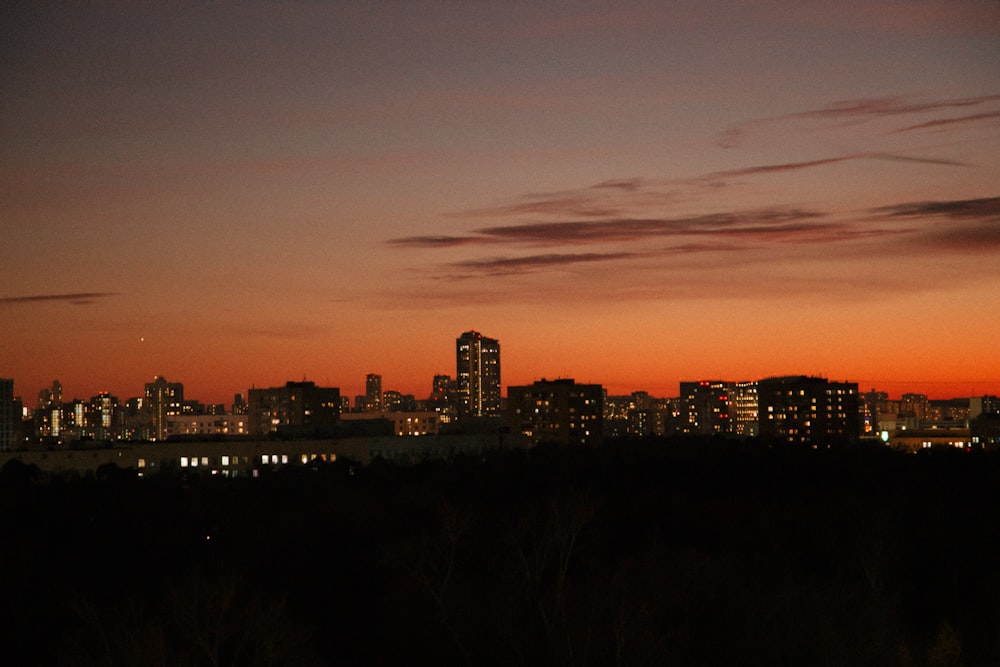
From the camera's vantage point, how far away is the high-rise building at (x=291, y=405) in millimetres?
139000

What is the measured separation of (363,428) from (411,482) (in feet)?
125

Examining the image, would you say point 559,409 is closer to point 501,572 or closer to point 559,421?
point 559,421

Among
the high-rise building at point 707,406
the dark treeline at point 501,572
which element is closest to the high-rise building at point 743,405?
the high-rise building at point 707,406

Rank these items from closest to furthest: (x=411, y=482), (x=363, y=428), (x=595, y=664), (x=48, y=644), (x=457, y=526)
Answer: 1. (x=595, y=664)
2. (x=48, y=644)
3. (x=457, y=526)
4. (x=411, y=482)
5. (x=363, y=428)

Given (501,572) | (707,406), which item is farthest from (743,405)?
(501,572)

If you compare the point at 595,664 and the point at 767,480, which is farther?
the point at 767,480

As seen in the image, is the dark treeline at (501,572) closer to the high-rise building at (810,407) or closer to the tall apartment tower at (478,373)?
the high-rise building at (810,407)

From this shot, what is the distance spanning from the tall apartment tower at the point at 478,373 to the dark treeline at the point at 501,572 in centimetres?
13488

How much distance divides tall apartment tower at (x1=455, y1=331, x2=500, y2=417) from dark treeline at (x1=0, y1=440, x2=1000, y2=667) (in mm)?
134878

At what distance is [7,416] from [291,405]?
26.3 metres

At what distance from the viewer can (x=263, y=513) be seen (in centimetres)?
4478

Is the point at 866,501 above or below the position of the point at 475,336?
below

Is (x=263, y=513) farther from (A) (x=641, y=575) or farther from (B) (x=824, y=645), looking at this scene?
(B) (x=824, y=645)

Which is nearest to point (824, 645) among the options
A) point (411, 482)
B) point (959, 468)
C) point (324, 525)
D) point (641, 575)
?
point (641, 575)
